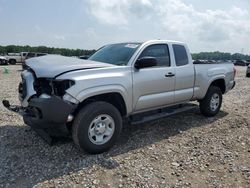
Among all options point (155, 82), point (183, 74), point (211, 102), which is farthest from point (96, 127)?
point (211, 102)

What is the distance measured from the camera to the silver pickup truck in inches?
185

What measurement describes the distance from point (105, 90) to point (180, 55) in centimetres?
246

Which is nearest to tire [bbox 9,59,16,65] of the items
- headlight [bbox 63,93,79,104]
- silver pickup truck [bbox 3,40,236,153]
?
silver pickup truck [bbox 3,40,236,153]

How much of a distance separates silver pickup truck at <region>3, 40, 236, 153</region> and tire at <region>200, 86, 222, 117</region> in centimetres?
68

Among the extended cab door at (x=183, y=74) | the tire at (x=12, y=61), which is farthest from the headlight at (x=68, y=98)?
the tire at (x=12, y=61)

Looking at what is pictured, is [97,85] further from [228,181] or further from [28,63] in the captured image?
[228,181]

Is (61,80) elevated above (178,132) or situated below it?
above

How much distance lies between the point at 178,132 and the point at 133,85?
5.36 ft

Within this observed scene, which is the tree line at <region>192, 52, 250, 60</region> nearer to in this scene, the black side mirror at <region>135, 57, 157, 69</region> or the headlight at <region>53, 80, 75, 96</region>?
the black side mirror at <region>135, 57, 157, 69</region>

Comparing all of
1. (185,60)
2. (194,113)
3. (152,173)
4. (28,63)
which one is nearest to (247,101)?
(194,113)

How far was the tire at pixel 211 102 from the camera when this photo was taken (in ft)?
24.9

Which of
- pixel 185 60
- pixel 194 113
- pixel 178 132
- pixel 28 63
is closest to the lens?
pixel 28 63

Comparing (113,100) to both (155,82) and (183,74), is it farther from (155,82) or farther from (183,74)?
(183,74)

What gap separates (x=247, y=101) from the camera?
10172 mm
